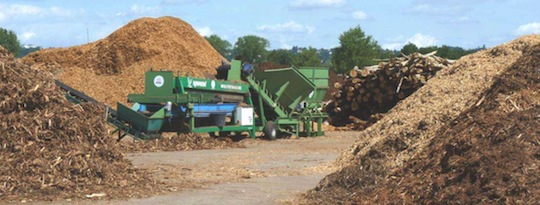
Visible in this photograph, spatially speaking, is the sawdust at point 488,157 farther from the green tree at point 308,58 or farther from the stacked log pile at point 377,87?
the green tree at point 308,58

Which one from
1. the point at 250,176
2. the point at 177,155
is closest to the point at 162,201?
the point at 250,176

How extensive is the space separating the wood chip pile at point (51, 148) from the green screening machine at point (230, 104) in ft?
22.7

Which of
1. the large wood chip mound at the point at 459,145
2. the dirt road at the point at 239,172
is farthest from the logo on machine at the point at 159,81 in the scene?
the large wood chip mound at the point at 459,145

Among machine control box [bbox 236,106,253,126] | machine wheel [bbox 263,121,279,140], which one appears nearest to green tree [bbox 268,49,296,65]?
machine wheel [bbox 263,121,279,140]

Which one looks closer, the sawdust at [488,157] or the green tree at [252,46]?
the sawdust at [488,157]

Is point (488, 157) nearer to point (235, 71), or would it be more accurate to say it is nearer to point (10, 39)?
point (235, 71)

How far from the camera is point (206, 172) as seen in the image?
13859mm

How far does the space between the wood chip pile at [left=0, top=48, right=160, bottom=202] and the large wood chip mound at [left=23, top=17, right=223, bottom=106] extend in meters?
17.1

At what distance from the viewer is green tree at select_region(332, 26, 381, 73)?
81.2m

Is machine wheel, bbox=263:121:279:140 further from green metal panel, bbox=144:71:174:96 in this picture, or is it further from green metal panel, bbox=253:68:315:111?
green metal panel, bbox=144:71:174:96

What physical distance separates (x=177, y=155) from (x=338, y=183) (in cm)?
783

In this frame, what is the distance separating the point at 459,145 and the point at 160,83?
41.0 ft

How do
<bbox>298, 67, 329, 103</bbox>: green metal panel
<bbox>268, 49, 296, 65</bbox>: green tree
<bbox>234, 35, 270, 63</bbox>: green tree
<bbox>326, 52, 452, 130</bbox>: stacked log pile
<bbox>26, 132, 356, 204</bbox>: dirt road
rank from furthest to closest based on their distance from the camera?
1. <bbox>234, 35, 270, 63</bbox>: green tree
2. <bbox>268, 49, 296, 65</bbox>: green tree
3. <bbox>326, 52, 452, 130</bbox>: stacked log pile
4. <bbox>298, 67, 329, 103</bbox>: green metal panel
5. <bbox>26, 132, 356, 204</bbox>: dirt road

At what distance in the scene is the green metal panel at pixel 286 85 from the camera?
76.5ft
